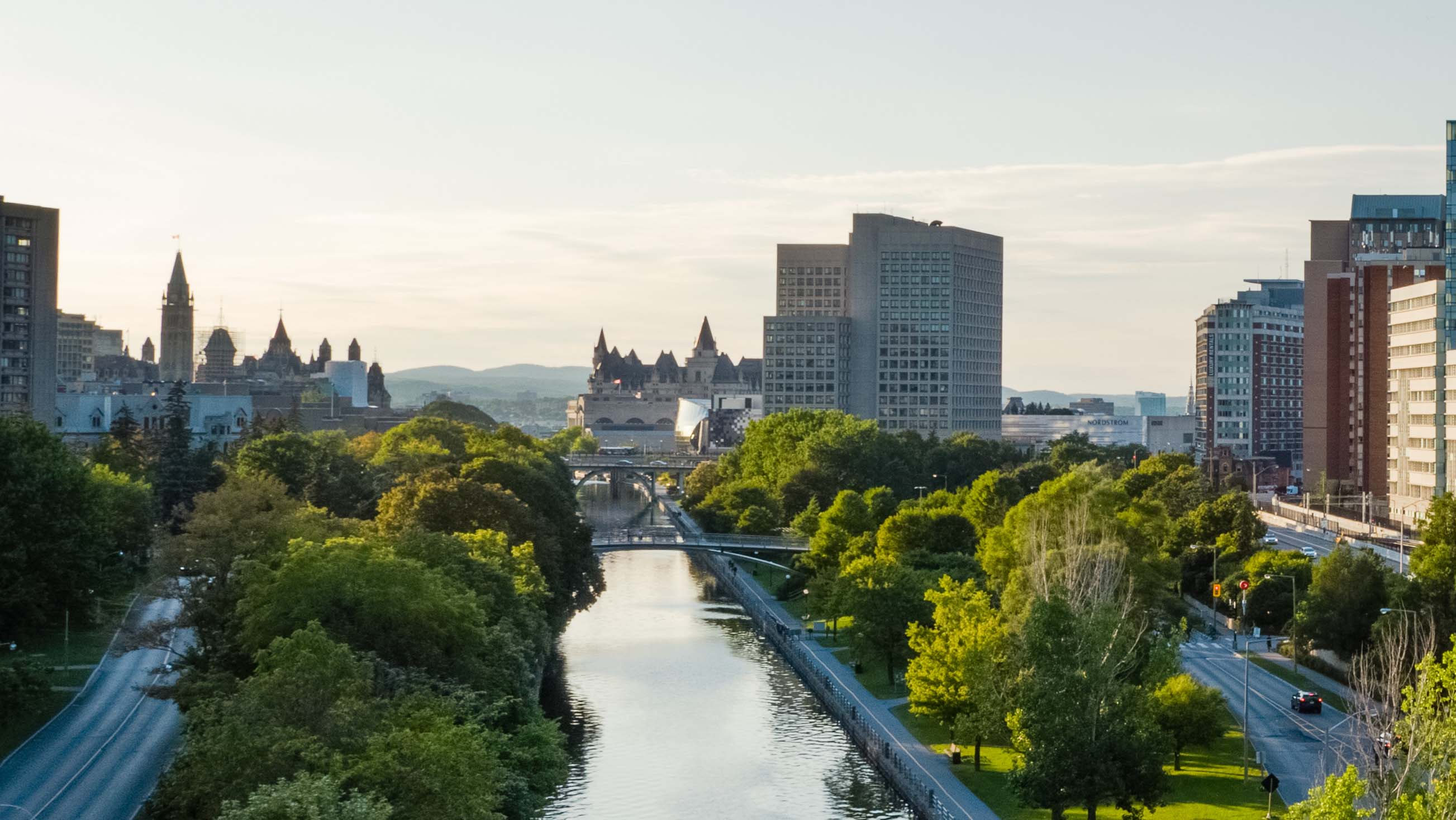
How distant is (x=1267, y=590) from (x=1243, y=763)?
33.4m

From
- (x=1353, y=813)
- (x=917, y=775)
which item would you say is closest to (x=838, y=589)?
(x=917, y=775)

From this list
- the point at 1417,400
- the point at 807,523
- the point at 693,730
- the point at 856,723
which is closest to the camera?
the point at 856,723

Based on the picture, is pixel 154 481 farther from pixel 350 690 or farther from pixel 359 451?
pixel 350 690

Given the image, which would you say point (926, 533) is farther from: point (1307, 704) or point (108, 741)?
point (108, 741)

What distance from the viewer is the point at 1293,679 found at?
78188 mm

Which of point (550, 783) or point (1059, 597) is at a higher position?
point (1059, 597)

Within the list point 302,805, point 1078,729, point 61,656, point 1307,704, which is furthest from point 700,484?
point 302,805

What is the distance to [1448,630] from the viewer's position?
68875 millimetres

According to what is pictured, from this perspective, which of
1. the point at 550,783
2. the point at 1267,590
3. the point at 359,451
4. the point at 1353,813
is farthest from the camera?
the point at 359,451

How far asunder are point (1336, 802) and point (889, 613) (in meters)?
47.0

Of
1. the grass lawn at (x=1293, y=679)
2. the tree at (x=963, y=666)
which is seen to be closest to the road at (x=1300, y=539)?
the grass lawn at (x=1293, y=679)

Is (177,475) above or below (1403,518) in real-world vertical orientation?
above

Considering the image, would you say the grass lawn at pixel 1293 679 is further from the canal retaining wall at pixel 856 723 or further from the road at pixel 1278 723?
the canal retaining wall at pixel 856 723

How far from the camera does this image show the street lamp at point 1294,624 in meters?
77.7
